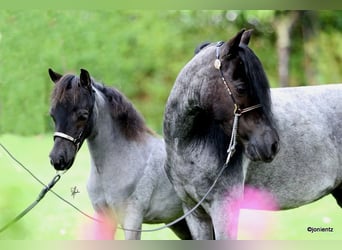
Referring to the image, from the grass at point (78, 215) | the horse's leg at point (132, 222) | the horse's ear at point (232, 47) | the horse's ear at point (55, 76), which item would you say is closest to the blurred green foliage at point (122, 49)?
the grass at point (78, 215)

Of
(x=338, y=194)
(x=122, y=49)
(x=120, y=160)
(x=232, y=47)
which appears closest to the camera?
(x=232, y=47)

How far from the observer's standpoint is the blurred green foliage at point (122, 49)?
11.1 feet

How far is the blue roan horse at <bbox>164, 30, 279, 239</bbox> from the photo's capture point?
2334 mm

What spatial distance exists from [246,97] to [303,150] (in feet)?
1.92

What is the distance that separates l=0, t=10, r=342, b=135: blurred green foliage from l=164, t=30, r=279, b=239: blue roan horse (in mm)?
1069

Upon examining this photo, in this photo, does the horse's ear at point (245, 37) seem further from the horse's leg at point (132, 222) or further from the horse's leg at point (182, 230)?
the horse's leg at point (182, 230)

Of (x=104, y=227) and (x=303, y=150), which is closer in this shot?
(x=303, y=150)

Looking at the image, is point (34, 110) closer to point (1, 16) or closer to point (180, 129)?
point (1, 16)

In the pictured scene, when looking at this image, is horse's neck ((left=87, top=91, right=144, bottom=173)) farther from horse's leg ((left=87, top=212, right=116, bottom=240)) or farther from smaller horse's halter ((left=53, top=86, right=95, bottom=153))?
horse's leg ((left=87, top=212, right=116, bottom=240))

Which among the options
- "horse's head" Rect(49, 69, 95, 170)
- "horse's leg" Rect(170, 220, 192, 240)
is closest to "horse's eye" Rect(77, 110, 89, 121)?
"horse's head" Rect(49, 69, 95, 170)

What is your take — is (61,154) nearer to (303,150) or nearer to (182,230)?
(182,230)

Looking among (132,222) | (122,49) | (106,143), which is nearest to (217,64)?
(106,143)

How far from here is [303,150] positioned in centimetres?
276

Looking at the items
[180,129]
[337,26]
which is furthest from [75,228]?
[337,26]
